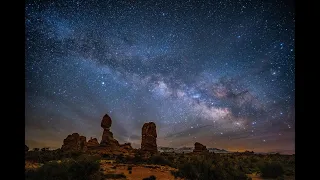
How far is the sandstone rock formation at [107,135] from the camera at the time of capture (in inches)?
2013

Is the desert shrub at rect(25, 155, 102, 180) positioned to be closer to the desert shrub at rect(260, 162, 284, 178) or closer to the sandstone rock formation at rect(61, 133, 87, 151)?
the desert shrub at rect(260, 162, 284, 178)

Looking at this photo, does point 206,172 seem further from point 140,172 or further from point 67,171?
point 67,171

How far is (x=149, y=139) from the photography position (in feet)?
156

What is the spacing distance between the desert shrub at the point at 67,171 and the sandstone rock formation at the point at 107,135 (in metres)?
35.4

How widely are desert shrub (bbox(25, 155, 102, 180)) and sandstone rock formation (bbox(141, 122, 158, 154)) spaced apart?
31100 mm

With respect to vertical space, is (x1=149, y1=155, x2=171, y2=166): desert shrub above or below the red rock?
below

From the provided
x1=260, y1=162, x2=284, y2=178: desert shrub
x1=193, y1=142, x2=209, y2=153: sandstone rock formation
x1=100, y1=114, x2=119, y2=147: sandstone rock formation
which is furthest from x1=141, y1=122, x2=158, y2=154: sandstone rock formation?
x1=260, y1=162, x2=284, y2=178: desert shrub

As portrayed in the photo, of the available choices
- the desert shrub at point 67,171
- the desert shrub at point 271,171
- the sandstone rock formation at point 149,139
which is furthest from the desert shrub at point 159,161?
the sandstone rock formation at point 149,139

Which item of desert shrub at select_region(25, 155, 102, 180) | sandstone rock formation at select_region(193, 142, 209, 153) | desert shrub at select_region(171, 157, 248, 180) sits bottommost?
sandstone rock formation at select_region(193, 142, 209, 153)

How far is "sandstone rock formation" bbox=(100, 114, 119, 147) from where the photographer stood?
5112 centimetres

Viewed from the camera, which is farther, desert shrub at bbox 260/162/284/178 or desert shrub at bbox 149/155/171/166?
desert shrub at bbox 149/155/171/166

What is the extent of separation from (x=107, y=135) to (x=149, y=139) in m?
10.8
